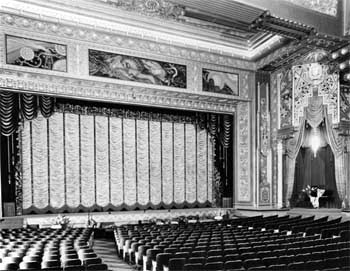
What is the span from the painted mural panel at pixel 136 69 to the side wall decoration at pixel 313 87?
4.75 m

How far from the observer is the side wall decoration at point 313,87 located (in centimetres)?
1293

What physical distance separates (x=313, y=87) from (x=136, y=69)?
701 centimetres

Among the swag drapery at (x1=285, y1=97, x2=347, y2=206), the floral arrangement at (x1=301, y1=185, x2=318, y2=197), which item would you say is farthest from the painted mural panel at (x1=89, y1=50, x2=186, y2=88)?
the floral arrangement at (x1=301, y1=185, x2=318, y2=197)

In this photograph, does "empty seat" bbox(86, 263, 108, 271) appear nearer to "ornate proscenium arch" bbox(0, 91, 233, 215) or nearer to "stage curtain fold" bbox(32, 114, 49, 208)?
"ornate proscenium arch" bbox(0, 91, 233, 215)

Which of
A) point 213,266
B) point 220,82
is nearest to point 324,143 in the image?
point 220,82

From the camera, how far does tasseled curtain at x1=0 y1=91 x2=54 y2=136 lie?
36.7 ft

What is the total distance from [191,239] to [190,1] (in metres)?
6.48

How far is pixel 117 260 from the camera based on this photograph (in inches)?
308

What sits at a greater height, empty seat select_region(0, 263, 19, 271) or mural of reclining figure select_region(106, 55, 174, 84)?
mural of reclining figure select_region(106, 55, 174, 84)

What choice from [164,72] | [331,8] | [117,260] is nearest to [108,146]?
[164,72]

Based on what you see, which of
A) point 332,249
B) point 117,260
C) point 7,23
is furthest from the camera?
point 7,23

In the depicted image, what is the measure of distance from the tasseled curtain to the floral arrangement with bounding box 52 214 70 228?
3288 mm

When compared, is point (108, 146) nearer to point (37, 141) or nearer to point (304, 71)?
point (37, 141)

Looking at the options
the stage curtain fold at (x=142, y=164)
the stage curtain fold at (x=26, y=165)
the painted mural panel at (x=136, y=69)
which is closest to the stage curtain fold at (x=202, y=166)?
the stage curtain fold at (x=142, y=164)
